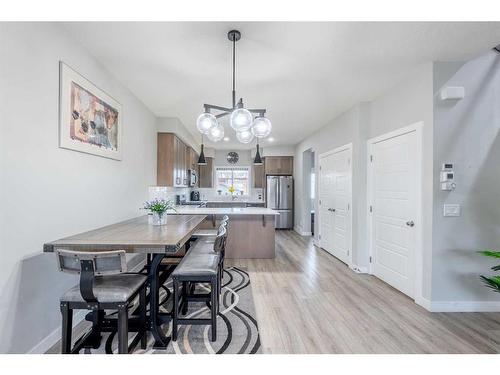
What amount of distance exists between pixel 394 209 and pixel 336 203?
1412 mm

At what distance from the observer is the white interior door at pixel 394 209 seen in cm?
285

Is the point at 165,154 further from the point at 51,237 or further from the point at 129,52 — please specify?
the point at 51,237

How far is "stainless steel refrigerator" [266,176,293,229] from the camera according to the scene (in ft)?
24.1

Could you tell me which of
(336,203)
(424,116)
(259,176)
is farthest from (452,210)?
(259,176)

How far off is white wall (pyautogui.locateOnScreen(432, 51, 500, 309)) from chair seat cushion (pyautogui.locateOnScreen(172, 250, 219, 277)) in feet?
7.49

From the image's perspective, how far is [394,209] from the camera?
10.3 ft

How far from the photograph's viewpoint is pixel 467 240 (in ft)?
8.26

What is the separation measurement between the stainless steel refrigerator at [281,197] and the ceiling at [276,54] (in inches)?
153

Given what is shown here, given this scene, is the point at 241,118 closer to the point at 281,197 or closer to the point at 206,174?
the point at 281,197

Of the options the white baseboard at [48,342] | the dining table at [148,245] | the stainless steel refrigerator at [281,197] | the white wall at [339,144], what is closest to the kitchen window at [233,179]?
the stainless steel refrigerator at [281,197]

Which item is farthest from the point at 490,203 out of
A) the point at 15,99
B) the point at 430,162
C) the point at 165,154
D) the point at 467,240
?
the point at 165,154

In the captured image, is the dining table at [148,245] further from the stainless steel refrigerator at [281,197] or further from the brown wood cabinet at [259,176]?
the brown wood cabinet at [259,176]

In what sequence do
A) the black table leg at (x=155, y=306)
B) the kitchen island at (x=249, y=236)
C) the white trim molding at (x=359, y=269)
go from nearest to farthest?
the black table leg at (x=155, y=306)
the white trim molding at (x=359, y=269)
the kitchen island at (x=249, y=236)
